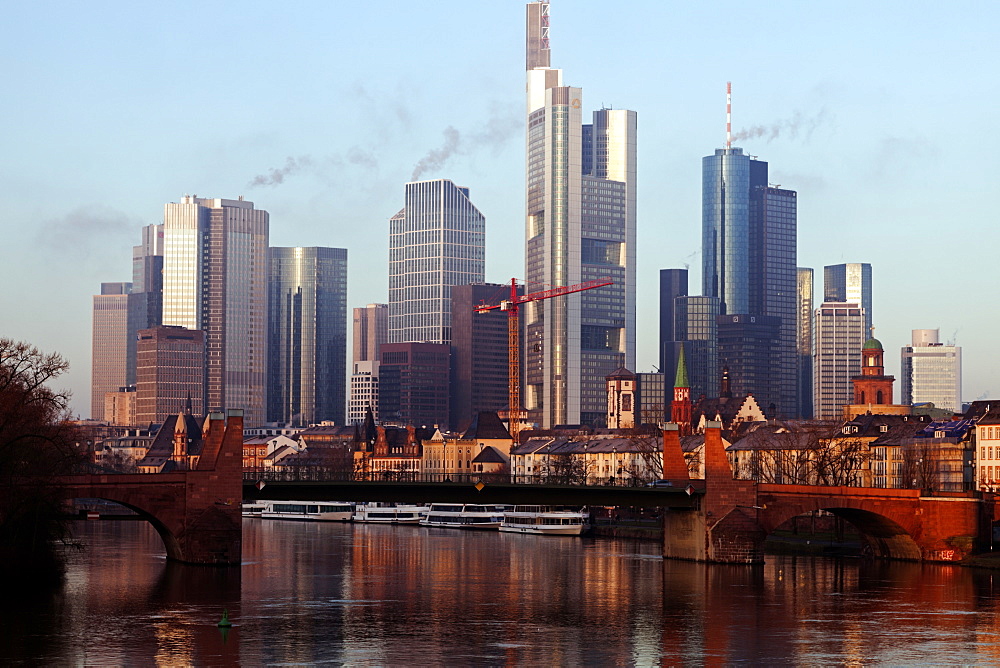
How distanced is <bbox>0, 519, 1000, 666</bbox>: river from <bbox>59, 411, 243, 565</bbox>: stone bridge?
197 centimetres

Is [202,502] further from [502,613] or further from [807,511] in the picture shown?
[807,511]

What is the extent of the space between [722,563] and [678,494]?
6.42 metres

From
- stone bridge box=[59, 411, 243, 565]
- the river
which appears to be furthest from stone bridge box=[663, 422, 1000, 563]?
stone bridge box=[59, 411, 243, 565]

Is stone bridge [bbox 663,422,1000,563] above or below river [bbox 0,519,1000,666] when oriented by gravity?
above

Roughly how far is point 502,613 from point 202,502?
108 feet

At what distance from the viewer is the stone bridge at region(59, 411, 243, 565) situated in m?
118

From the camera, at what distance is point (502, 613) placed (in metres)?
95.7

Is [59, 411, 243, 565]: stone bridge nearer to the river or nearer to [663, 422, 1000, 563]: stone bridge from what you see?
the river

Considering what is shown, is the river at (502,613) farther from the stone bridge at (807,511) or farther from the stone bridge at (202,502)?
the stone bridge at (807,511)

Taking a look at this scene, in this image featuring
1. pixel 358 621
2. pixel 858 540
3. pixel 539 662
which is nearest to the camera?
pixel 539 662

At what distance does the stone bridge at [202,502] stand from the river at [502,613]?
1975 mm

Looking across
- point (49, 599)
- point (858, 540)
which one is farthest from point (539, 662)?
point (858, 540)

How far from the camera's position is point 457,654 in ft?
254

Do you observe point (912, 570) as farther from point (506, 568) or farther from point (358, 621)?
point (358, 621)
